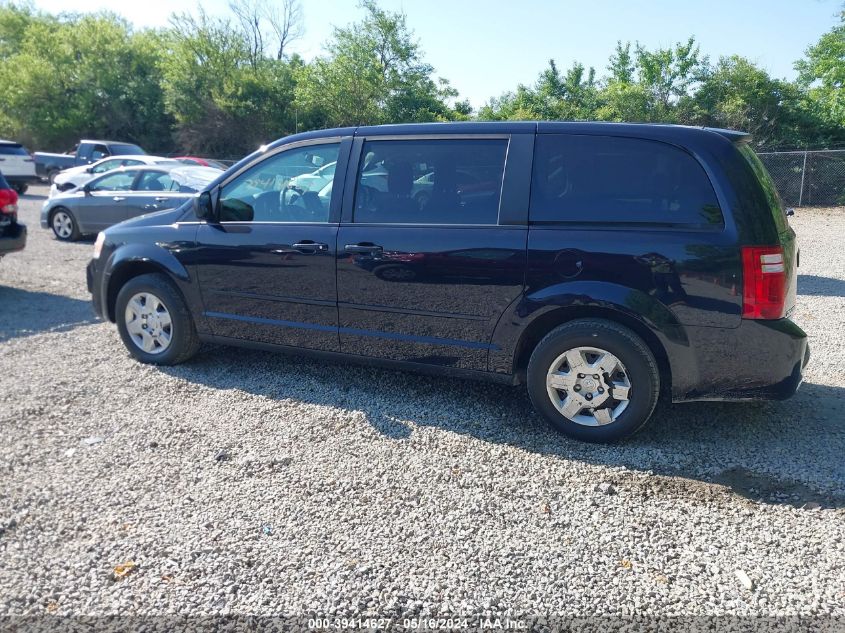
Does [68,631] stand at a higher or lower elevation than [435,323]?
lower

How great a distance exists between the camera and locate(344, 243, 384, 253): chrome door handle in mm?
4473

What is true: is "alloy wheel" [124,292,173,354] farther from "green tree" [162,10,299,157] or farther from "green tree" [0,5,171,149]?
"green tree" [0,5,171,149]

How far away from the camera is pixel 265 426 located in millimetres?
4348

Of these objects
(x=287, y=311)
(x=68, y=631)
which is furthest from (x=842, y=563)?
(x=287, y=311)

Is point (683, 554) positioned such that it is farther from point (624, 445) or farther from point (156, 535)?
point (156, 535)

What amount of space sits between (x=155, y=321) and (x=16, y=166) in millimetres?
21222

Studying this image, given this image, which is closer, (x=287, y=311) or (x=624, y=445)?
(x=624, y=445)

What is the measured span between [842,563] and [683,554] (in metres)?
0.67

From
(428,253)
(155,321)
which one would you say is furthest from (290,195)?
(155,321)

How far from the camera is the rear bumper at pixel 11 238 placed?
8.16 m

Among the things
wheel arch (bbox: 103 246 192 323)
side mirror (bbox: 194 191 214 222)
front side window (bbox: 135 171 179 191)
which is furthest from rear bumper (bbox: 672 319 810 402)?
front side window (bbox: 135 171 179 191)

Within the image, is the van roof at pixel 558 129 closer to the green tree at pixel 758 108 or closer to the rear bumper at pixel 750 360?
the rear bumper at pixel 750 360

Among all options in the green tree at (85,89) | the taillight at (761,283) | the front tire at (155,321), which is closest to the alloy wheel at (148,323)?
the front tire at (155,321)

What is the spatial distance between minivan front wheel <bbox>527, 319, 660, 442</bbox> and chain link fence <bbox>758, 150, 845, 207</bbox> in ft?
59.3
